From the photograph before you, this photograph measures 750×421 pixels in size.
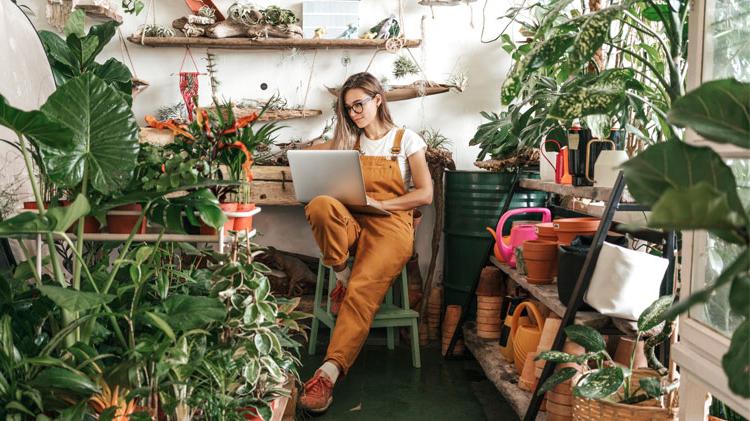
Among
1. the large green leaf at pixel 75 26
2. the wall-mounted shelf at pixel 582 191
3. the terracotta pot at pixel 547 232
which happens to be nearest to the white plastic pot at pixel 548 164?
the wall-mounted shelf at pixel 582 191

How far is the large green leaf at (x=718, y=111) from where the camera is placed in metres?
0.90

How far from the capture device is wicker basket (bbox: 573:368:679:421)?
184cm

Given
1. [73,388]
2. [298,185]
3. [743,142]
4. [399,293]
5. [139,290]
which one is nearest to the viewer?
[743,142]

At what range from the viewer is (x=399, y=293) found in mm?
4051

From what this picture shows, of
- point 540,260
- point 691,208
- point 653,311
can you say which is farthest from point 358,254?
→ point 691,208

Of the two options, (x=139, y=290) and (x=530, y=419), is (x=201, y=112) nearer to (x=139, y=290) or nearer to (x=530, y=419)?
(x=139, y=290)

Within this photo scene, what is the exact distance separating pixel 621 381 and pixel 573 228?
2.68ft

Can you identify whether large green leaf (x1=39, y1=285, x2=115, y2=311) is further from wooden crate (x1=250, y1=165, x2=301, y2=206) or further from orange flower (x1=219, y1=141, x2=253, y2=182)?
wooden crate (x1=250, y1=165, x2=301, y2=206)

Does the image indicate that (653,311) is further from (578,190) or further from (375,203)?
(375,203)

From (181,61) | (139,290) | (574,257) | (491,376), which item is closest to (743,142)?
(139,290)

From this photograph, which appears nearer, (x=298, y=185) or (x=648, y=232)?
(x=648, y=232)

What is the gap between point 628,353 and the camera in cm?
223

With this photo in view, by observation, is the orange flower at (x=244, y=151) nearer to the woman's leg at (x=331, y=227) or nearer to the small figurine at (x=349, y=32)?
the woman's leg at (x=331, y=227)

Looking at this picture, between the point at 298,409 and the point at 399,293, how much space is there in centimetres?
134
